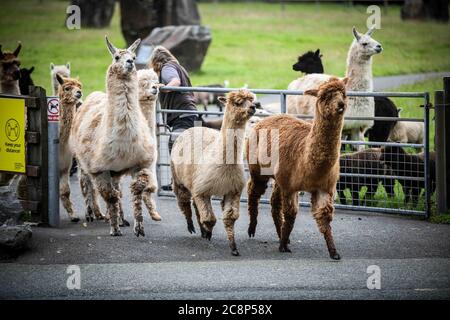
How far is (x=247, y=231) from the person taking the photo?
9555mm

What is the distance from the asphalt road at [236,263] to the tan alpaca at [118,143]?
0.48m

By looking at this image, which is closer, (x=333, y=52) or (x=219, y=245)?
(x=219, y=245)

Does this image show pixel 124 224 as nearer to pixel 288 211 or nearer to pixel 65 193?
pixel 65 193

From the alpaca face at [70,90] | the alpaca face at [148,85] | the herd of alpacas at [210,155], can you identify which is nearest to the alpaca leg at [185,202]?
the herd of alpacas at [210,155]

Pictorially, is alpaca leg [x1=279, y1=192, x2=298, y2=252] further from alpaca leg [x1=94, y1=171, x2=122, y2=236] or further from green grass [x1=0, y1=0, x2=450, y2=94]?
green grass [x1=0, y1=0, x2=450, y2=94]

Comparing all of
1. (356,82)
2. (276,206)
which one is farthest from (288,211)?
(356,82)

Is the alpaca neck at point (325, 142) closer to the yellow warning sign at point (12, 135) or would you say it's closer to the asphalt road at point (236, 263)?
the asphalt road at point (236, 263)

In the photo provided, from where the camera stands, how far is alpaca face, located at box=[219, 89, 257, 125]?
847cm

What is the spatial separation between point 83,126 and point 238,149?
6.64 ft

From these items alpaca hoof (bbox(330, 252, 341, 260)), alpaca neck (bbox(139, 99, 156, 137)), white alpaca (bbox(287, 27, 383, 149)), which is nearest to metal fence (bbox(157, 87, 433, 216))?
alpaca neck (bbox(139, 99, 156, 137))

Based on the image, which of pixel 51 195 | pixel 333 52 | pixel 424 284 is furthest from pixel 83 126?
pixel 333 52

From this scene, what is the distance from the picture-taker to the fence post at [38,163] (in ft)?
32.1
